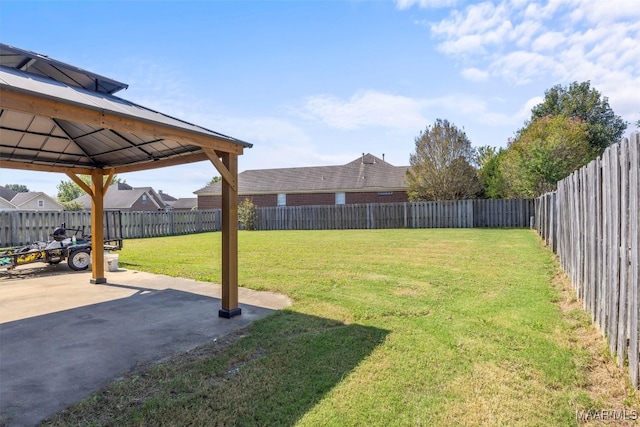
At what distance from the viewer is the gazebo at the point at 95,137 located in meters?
3.53

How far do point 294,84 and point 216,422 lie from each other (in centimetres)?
972

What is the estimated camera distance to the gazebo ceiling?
3.42 metres

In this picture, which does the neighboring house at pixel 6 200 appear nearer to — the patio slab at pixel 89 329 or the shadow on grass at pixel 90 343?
the patio slab at pixel 89 329

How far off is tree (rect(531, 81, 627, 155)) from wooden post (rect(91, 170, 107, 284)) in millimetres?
37227

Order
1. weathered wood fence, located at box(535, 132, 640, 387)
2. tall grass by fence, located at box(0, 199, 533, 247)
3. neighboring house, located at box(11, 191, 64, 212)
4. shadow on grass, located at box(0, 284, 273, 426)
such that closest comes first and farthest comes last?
1. weathered wood fence, located at box(535, 132, 640, 387)
2. shadow on grass, located at box(0, 284, 273, 426)
3. tall grass by fence, located at box(0, 199, 533, 247)
4. neighboring house, located at box(11, 191, 64, 212)

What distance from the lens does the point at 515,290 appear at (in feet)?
19.4

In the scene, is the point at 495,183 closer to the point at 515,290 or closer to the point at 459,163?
the point at 459,163

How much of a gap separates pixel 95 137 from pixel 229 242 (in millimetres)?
3373

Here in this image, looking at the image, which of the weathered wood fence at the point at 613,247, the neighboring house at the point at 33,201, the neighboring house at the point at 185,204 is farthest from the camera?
the neighboring house at the point at 185,204

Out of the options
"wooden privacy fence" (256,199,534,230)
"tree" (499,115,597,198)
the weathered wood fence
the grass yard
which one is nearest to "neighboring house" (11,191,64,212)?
"wooden privacy fence" (256,199,534,230)

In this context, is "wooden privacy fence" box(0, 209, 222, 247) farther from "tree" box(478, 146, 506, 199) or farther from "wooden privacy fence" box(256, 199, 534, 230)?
"tree" box(478, 146, 506, 199)

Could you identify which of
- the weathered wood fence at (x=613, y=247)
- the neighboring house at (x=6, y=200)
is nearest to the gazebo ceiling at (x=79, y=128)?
the weathered wood fence at (x=613, y=247)

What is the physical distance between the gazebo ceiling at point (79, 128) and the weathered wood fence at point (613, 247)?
441 centimetres

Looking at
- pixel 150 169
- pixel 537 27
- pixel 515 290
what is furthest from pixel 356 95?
pixel 515 290
